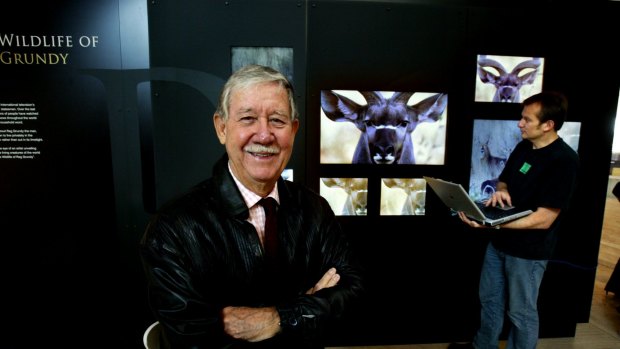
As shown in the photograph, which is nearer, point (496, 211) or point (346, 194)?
point (496, 211)

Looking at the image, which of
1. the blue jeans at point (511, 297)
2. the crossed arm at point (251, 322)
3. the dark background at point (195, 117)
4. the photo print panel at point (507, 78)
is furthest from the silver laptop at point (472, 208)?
the crossed arm at point (251, 322)

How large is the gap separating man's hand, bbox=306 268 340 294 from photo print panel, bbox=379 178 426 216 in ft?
4.97

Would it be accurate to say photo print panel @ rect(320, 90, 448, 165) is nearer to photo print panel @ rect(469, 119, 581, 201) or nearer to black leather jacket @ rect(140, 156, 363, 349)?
photo print panel @ rect(469, 119, 581, 201)

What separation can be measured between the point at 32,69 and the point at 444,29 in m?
2.94

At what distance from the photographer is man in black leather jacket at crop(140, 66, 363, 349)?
1271 millimetres

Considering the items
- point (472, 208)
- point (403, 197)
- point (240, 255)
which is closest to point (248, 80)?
point (240, 255)

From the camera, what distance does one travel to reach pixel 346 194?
9.57 ft

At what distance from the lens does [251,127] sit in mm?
1373

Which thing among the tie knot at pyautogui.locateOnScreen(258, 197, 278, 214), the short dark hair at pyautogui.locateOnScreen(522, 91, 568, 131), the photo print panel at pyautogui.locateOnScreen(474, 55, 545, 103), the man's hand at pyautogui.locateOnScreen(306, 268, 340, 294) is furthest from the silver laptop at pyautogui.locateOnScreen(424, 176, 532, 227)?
the tie knot at pyautogui.locateOnScreen(258, 197, 278, 214)

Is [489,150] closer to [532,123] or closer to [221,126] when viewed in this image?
[532,123]

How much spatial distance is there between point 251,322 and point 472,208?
1.62 metres

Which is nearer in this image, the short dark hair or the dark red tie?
the dark red tie

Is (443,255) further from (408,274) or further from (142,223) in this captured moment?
(142,223)

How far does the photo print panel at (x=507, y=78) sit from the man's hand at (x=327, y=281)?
2.08 m
